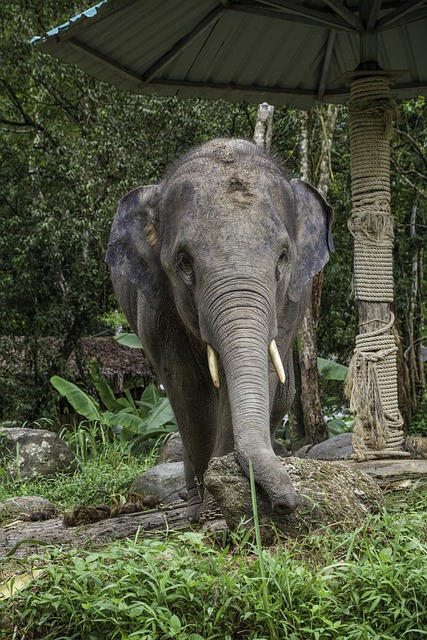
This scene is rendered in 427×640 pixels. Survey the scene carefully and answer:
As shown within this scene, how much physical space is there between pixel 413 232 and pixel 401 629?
399 inches

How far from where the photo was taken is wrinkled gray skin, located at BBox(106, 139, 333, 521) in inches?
178

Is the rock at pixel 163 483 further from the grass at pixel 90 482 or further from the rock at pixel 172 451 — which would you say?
the rock at pixel 172 451

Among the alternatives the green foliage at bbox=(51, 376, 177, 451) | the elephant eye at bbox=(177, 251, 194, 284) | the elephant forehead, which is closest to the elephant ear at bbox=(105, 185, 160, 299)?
the elephant forehead

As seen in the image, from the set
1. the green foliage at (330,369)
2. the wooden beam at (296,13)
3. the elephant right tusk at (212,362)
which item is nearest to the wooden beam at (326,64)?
the wooden beam at (296,13)

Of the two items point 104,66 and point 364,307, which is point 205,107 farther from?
A: point 364,307

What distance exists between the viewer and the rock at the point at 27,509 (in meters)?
7.62

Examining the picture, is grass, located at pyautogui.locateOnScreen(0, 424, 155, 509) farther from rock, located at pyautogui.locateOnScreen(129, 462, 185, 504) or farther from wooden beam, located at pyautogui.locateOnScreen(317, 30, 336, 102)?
wooden beam, located at pyautogui.locateOnScreen(317, 30, 336, 102)

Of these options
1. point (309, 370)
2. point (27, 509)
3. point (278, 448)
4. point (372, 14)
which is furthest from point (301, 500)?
point (309, 370)

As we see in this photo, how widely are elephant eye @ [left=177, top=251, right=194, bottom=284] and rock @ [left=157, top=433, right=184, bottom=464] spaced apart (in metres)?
4.86

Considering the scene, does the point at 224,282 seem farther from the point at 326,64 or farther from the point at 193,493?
the point at 326,64

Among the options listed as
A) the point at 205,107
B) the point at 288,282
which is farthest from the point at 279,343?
the point at 205,107

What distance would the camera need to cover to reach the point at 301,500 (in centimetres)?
442

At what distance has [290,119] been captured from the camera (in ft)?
42.4

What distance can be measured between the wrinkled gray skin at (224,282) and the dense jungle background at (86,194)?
21.2 ft
